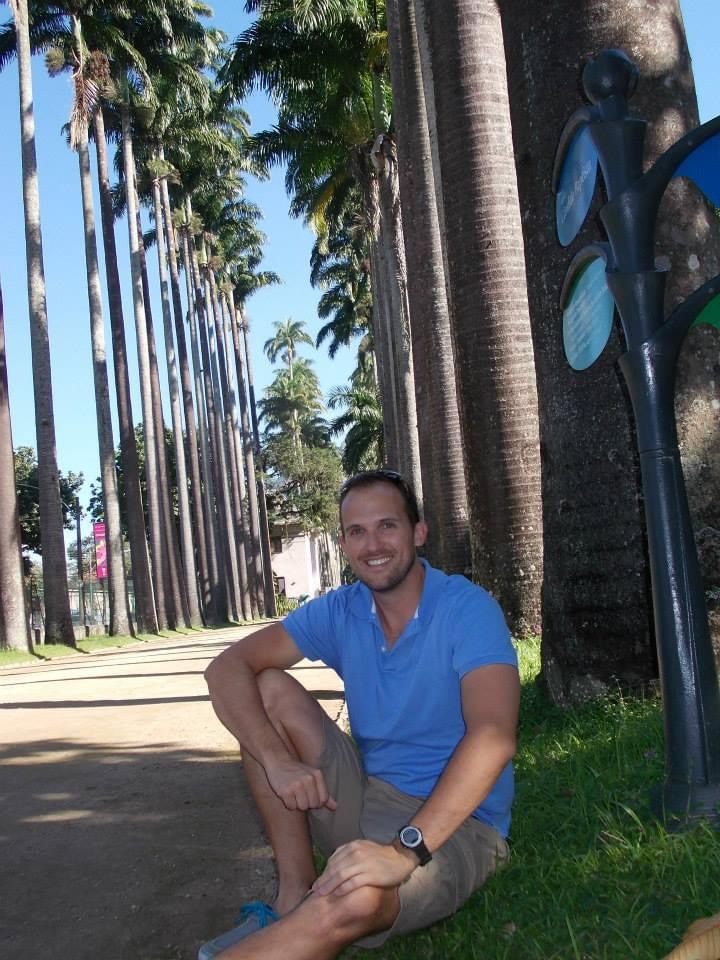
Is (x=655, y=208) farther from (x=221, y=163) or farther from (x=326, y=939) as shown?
(x=221, y=163)

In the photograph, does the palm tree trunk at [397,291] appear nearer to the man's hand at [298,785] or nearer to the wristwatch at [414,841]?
the man's hand at [298,785]

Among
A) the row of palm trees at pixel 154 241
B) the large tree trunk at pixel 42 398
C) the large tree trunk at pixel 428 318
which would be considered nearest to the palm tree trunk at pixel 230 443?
the row of palm trees at pixel 154 241

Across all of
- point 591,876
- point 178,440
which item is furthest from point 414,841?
point 178,440

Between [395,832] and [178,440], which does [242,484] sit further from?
[395,832]

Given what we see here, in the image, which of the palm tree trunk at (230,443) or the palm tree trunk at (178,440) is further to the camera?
the palm tree trunk at (230,443)

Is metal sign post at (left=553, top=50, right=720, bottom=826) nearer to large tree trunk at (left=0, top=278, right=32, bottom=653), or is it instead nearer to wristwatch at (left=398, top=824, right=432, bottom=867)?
wristwatch at (left=398, top=824, right=432, bottom=867)

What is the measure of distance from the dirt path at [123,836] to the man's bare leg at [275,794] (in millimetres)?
471

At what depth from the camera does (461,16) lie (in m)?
8.22

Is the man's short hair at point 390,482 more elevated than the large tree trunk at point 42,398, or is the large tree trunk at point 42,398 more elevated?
the large tree trunk at point 42,398

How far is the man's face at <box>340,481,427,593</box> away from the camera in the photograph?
3.18 m

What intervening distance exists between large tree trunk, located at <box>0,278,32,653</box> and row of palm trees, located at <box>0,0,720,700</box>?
3502mm

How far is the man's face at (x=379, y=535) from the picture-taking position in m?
3.18

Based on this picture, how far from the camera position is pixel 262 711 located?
3.27 metres

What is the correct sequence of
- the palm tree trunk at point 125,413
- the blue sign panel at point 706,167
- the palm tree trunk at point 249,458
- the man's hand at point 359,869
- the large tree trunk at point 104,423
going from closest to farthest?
the man's hand at point 359,869
the blue sign panel at point 706,167
the large tree trunk at point 104,423
the palm tree trunk at point 125,413
the palm tree trunk at point 249,458
